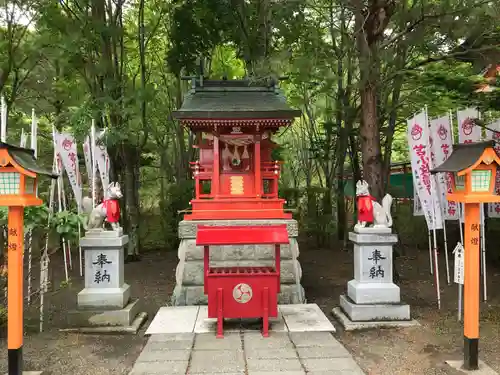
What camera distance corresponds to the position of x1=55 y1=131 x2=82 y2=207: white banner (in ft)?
25.8

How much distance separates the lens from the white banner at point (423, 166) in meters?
7.13

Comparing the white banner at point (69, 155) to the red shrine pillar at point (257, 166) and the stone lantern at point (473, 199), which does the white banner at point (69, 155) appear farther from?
the stone lantern at point (473, 199)

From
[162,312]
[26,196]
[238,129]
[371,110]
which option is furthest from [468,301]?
[238,129]

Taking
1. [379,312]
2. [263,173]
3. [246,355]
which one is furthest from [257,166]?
[246,355]

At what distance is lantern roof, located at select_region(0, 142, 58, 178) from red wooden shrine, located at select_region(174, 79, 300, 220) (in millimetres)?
4166

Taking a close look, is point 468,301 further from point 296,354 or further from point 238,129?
point 238,129

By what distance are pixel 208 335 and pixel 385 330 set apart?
2.85 metres

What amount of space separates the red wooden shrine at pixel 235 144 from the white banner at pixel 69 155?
2.29 metres

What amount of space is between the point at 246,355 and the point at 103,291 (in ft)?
9.46

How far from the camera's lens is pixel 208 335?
608 cm

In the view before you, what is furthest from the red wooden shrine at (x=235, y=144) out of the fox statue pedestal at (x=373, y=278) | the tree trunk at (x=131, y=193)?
the tree trunk at (x=131, y=193)

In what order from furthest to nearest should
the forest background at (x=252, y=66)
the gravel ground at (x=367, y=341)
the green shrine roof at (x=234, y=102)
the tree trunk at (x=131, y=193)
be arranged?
the tree trunk at (x=131, y=193) → the green shrine roof at (x=234, y=102) → the forest background at (x=252, y=66) → the gravel ground at (x=367, y=341)

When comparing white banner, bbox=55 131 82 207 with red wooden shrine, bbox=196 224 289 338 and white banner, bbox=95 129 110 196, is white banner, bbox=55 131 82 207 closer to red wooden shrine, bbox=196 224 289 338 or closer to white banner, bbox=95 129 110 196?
white banner, bbox=95 129 110 196

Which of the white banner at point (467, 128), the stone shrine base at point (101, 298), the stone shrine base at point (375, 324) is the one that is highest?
the white banner at point (467, 128)
